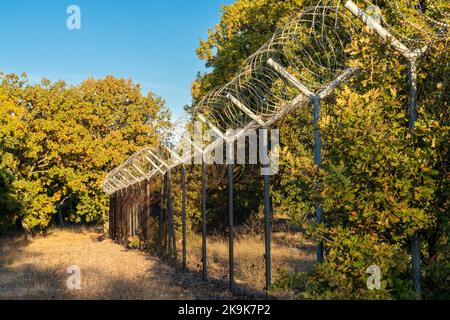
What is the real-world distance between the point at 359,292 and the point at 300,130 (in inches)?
206

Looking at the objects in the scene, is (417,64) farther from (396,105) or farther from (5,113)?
(5,113)

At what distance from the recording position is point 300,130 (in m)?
8.55

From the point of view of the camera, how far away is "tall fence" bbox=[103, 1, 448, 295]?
394 centimetres

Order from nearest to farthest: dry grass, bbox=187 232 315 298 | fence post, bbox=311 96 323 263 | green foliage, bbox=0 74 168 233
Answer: fence post, bbox=311 96 323 263 < dry grass, bbox=187 232 315 298 < green foliage, bbox=0 74 168 233

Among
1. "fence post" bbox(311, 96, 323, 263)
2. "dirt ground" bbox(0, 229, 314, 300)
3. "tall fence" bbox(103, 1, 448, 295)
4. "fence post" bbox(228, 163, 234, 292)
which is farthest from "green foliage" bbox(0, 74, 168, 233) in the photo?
"fence post" bbox(311, 96, 323, 263)

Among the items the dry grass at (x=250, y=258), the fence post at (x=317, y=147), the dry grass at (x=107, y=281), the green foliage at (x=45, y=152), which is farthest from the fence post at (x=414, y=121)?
the green foliage at (x=45, y=152)

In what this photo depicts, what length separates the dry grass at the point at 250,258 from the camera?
9031 mm

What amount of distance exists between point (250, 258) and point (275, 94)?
182 inches

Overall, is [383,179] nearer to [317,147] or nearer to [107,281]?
[317,147]

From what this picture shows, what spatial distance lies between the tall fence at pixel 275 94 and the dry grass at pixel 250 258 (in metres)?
0.85

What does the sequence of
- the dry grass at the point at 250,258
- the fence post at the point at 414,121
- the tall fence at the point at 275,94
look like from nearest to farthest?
the fence post at the point at 414,121 → the tall fence at the point at 275,94 → the dry grass at the point at 250,258

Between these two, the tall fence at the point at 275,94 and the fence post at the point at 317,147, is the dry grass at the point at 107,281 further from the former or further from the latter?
the fence post at the point at 317,147

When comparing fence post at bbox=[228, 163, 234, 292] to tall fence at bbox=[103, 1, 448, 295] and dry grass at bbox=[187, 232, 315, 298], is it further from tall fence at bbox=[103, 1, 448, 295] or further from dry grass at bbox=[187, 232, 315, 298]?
dry grass at bbox=[187, 232, 315, 298]

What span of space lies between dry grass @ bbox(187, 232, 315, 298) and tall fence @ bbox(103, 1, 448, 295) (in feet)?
2.77
